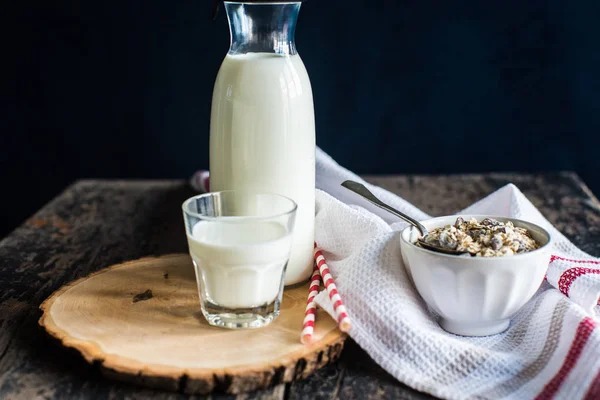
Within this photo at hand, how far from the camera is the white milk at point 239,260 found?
2.72 feet

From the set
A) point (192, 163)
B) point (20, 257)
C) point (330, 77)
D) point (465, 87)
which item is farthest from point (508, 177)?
point (20, 257)

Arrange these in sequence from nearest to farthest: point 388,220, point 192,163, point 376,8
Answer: point 388,220 → point 376,8 → point 192,163

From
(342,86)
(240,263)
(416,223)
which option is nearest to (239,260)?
(240,263)

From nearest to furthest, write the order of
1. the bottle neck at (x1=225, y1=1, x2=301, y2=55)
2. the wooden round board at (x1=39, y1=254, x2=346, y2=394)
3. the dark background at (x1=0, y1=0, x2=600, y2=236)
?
the wooden round board at (x1=39, y1=254, x2=346, y2=394) < the bottle neck at (x1=225, y1=1, x2=301, y2=55) < the dark background at (x1=0, y1=0, x2=600, y2=236)

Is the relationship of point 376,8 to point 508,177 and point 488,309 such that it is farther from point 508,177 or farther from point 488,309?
point 488,309

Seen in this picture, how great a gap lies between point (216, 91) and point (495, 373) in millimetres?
485

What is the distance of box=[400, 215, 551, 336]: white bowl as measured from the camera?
792 millimetres

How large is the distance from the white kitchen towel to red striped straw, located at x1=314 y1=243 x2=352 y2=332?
11 mm

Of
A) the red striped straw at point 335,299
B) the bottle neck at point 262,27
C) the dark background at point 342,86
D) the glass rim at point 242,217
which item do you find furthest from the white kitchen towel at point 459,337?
the dark background at point 342,86

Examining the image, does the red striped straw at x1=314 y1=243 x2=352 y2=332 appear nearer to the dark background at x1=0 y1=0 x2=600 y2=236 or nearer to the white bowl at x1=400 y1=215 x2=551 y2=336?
the white bowl at x1=400 y1=215 x2=551 y2=336

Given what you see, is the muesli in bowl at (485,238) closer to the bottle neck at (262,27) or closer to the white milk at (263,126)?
the white milk at (263,126)

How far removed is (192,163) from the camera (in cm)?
219

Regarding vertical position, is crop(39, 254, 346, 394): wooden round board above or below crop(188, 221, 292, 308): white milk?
below

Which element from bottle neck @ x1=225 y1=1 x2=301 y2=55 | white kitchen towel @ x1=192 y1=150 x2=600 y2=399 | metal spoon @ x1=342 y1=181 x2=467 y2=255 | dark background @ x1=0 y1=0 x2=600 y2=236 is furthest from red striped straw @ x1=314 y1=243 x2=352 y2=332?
dark background @ x1=0 y1=0 x2=600 y2=236
